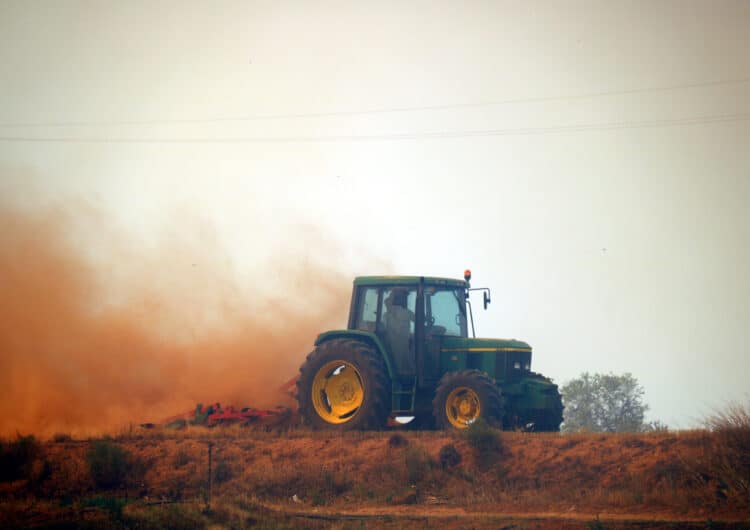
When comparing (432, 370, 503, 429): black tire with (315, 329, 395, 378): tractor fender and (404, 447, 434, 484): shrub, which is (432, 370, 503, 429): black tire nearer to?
(315, 329, 395, 378): tractor fender

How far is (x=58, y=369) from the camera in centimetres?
2531

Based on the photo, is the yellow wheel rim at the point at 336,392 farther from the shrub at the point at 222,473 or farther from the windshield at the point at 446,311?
the shrub at the point at 222,473

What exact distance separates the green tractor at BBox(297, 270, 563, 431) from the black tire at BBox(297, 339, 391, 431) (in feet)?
0.07

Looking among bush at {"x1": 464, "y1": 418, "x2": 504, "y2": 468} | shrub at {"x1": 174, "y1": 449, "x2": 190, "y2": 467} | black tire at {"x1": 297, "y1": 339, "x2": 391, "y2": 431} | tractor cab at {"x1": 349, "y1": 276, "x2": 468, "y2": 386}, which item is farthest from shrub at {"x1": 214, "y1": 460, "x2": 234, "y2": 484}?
bush at {"x1": 464, "y1": 418, "x2": 504, "y2": 468}

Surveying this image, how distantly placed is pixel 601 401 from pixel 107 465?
31412 millimetres

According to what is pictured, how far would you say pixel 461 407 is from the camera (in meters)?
19.0

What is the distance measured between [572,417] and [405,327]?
25.8m

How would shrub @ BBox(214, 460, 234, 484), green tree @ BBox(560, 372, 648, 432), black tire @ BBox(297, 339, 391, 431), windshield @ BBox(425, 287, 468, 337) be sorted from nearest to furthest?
shrub @ BBox(214, 460, 234, 484), black tire @ BBox(297, 339, 391, 431), windshield @ BBox(425, 287, 468, 337), green tree @ BBox(560, 372, 648, 432)

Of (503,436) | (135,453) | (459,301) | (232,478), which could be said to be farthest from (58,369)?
(503,436)

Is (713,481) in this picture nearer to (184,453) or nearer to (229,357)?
(184,453)

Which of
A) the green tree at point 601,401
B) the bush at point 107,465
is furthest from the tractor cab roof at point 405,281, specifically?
the green tree at point 601,401

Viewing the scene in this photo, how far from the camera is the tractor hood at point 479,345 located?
65.9 feet

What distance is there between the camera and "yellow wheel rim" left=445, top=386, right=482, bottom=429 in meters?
18.9

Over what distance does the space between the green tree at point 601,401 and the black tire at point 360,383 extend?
22752 millimetres
